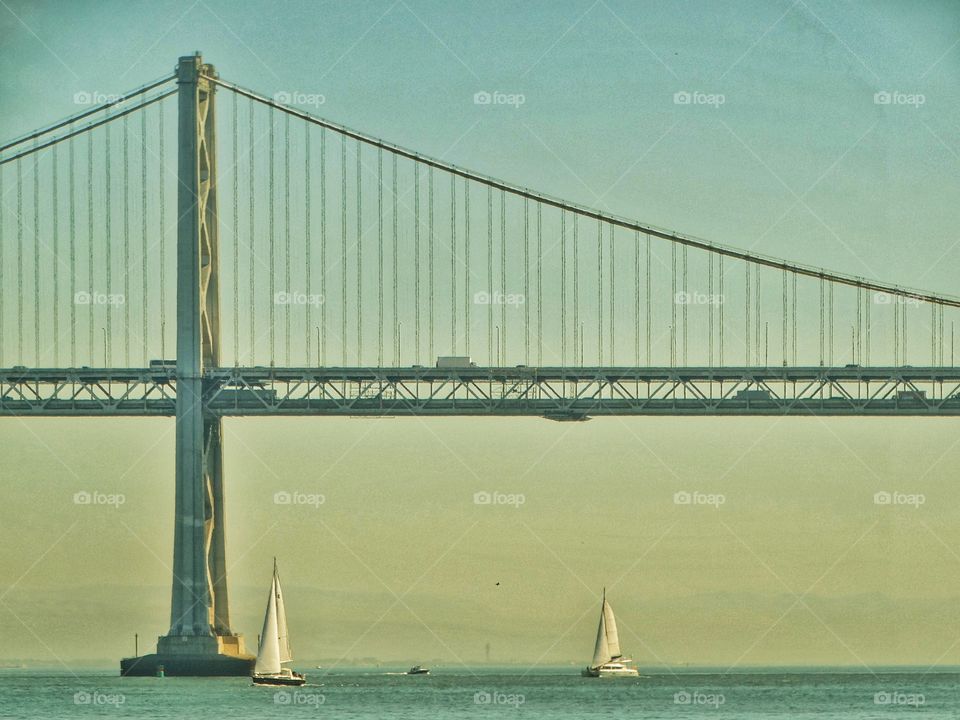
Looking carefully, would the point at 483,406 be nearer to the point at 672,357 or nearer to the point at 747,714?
the point at 672,357

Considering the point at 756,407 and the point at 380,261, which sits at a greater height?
the point at 380,261

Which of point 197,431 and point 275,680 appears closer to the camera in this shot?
point 197,431

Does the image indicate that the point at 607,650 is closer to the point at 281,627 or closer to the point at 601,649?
the point at 601,649

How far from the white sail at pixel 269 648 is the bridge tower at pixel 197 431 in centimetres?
600

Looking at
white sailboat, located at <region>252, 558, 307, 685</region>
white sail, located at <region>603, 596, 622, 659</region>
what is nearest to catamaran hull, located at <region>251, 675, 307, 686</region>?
white sailboat, located at <region>252, 558, 307, 685</region>

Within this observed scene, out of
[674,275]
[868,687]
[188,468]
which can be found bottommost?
[868,687]

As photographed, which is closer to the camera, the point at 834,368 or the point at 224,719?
the point at 224,719

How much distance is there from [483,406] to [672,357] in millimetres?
6697

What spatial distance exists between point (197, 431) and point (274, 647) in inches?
632

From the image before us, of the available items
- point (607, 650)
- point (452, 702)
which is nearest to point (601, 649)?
point (607, 650)

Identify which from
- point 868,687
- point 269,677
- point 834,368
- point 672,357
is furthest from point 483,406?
point 868,687

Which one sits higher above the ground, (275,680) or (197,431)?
(197,431)

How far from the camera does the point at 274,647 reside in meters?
88.8

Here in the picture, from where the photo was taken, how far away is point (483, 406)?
74.8 m
